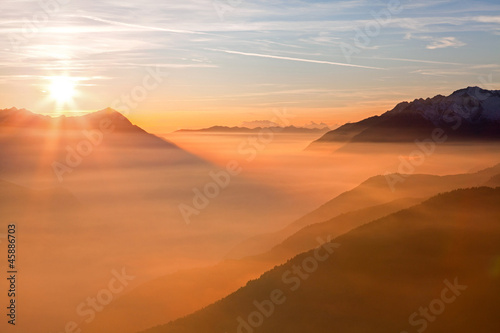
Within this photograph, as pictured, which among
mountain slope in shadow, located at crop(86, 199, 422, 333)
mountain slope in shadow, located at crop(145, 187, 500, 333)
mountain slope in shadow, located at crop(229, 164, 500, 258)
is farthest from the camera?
mountain slope in shadow, located at crop(229, 164, 500, 258)

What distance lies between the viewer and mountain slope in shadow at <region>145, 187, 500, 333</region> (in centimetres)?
5959

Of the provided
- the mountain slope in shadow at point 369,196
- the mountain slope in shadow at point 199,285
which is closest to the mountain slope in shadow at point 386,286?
the mountain slope in shadow at point 199,285

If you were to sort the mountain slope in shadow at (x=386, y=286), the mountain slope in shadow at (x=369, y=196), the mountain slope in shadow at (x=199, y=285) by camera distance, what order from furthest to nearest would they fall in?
the mountain slope in shadow at (x=369, y=196) < the mountain slope in shadow at (x=199, y=285) < the mountain slope in shadow at (x=386, y=286)

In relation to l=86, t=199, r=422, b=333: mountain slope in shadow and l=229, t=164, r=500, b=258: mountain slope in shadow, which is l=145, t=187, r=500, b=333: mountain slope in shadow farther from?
l=229, t=164, r=500, b=258: mountain slope in shadow

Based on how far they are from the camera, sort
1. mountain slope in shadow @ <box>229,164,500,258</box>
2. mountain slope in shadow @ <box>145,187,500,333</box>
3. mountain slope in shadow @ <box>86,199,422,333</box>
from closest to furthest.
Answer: mountain slope in shadow @ <box>145,187,500,333</box>
mountain slope in shadow @ <box>86,199,422,333</box>
mountain slope in shadow @ <box>229,164,500,258</box>

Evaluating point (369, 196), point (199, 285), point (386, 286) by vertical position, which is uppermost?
point (369, 196)

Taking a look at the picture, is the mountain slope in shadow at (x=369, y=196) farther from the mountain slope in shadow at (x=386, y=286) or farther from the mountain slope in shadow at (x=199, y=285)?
the mountain slope in shadow at (x=386, y=286)

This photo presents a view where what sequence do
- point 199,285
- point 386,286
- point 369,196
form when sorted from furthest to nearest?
1. point 369,196
2. point 199,285
3. point 386,286

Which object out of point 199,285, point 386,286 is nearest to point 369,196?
point 199,285

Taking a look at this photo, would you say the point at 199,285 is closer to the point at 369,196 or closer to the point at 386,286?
the point at 386,286

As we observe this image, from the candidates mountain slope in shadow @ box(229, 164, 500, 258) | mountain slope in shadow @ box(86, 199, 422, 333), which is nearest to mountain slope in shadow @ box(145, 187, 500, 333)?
mountain slope in shadow @ box(86, 199, 422, 333)

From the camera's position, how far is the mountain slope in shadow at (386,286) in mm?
59594

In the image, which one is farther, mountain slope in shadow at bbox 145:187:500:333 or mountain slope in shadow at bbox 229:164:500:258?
mountain slope in shadow at bbox 229:164:500:258

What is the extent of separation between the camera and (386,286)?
2625 inches
